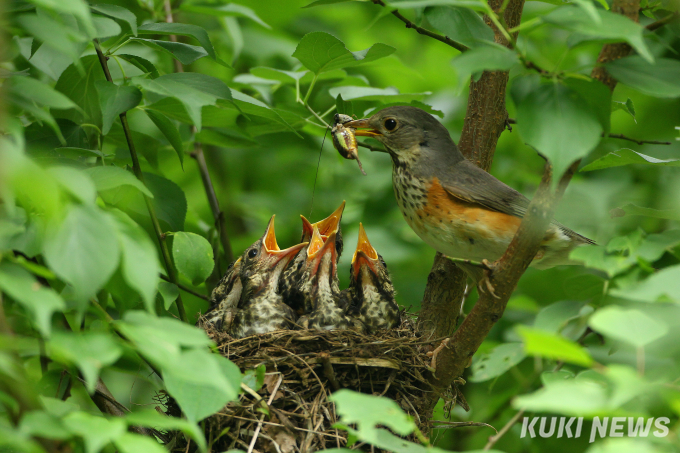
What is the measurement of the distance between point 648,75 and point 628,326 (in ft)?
3.00

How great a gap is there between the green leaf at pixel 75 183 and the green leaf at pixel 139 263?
6.6 inches

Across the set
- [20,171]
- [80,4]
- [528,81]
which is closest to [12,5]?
[80,4]

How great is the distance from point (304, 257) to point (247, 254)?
1.38ft

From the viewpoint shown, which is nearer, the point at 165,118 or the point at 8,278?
the point at 8,278

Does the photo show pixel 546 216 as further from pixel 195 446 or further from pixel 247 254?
pixel 247 254

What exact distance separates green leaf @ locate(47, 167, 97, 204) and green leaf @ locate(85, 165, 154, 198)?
16.4 inches

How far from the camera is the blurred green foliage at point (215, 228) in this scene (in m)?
1.51

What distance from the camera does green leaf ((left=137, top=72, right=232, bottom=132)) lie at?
2318 mm

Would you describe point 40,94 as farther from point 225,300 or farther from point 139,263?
point 225,300

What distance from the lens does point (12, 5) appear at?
2.18 m

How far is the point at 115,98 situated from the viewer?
8.32 ft

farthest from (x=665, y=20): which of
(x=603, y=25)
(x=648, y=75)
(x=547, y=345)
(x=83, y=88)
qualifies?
(x=83, y=88)

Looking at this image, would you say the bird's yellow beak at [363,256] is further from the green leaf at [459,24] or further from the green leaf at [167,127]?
the green leaf at [459,24]

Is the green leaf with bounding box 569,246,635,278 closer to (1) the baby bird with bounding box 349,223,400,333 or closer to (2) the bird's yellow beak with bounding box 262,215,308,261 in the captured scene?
(1) the baby bird with bounding box 349,223,400,333
